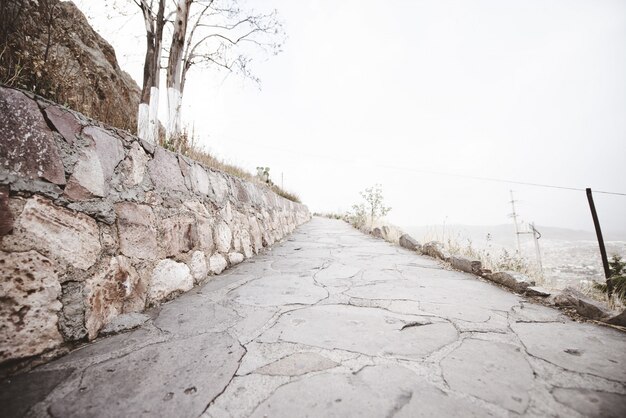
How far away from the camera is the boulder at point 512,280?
7.13 ft

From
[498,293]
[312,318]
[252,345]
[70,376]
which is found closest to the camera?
[70,376]

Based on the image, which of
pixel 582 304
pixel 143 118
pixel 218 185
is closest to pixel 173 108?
pixel 143 118

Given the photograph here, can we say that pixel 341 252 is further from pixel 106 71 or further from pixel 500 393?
pixel 106 71

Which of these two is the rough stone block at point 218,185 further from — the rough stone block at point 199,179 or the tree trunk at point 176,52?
the tree trunk at point 176,52

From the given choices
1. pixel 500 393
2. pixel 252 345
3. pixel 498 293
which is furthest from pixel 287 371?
pixel 498 293

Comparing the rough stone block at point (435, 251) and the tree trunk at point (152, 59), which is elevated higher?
the tree trunk at point (152, 59)

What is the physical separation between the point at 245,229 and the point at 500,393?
3241 millimetres

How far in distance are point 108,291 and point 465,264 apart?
3.23 meters

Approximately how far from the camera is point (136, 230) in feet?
5.69

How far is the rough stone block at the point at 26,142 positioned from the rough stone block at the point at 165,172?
2.34 feet

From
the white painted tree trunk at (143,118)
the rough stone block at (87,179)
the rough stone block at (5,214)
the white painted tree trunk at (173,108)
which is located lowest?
the rough stone block at (5,214)

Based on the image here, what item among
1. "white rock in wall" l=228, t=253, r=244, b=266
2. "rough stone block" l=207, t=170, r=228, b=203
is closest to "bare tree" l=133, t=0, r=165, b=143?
"rough stone block" l=207, t=170, r=228, b=203

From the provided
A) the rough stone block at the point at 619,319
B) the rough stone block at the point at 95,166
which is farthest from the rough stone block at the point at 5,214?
the rough stone block at the point at 619,319

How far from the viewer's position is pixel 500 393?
37.9 inches
